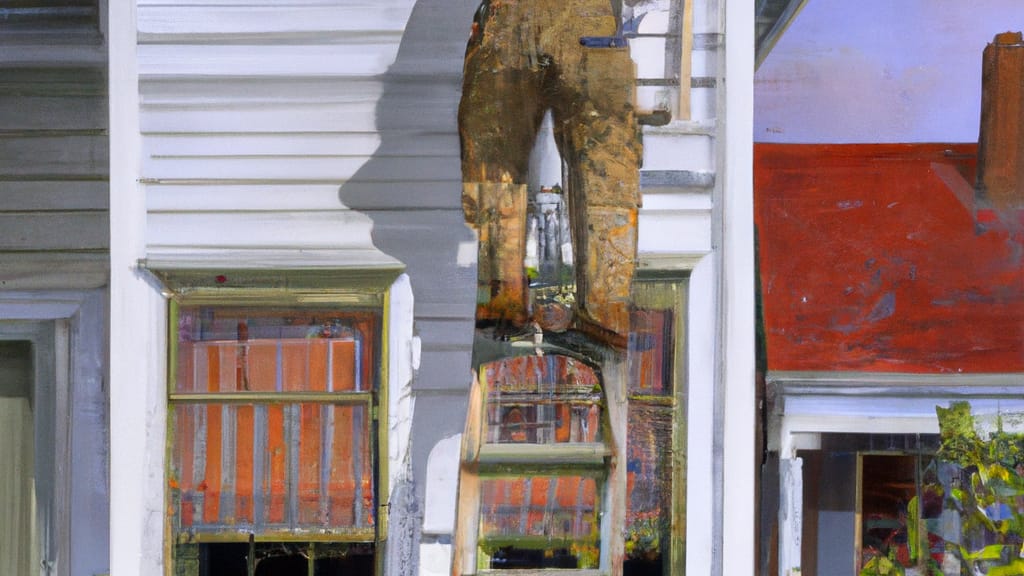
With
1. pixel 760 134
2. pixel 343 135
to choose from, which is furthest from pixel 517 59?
A: pixel 760 134

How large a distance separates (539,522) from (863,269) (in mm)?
1141

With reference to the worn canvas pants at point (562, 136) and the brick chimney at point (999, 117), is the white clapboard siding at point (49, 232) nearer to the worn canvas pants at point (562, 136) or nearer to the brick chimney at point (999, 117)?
the worn canvas pants at point (562, 136)

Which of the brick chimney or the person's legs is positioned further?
the brick chimney

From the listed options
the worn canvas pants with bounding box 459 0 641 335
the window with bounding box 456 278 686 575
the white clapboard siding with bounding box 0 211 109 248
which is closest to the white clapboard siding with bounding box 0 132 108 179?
the white clapboard siding with bounding box 0 211 109 248

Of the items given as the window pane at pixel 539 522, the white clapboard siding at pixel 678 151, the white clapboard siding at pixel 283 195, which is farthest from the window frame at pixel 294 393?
the white clapboard siding at pixel 678 151

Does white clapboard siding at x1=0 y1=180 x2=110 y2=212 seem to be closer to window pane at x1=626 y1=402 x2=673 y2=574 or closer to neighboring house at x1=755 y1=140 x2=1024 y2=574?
window pane at x1=626 y1=402 x2=673 y2=574

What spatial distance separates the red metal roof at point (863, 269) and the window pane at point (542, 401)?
1.75 ft

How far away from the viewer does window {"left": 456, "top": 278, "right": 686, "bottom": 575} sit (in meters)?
2.23

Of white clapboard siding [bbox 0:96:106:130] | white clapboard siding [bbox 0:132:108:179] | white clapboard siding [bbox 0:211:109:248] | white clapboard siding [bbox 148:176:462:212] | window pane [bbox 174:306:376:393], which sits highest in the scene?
white clapboard siding [bbox 0:96:106:130]

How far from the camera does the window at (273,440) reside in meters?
2.23

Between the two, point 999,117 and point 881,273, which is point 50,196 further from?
point 999,117

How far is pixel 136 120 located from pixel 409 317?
2.99 ft

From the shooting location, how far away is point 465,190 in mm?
2238

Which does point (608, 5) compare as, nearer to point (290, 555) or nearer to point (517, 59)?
point (517, 59)
